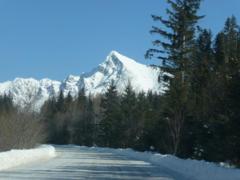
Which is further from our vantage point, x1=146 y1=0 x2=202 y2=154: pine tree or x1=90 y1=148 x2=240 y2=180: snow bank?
x1=146 y1=0 x2=202 y2=154: pine tree

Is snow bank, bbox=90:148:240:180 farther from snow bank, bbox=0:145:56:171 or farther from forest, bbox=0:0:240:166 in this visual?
snow bank, bbox=0:145:56:171

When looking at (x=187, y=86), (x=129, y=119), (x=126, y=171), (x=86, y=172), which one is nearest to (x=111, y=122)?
(x=129, y=119)

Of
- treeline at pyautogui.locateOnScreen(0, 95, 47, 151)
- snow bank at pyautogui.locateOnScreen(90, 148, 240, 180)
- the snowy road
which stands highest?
treeline at pyautogui.locateOnScreen(0, 95, 47, 151)

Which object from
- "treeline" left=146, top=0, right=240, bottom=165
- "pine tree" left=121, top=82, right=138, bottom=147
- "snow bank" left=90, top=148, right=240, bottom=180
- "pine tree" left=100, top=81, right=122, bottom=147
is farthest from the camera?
"pine tree" left=100, top=81, right=122, bottom=147

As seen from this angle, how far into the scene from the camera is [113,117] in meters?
97.9

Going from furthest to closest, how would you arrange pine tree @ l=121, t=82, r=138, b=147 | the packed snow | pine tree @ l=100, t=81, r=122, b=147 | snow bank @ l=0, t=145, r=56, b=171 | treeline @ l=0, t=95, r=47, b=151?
pine tree @ l=100, t=81, r=122, b=147 → pine tree @ l=121, t=82, r=138, b=147 → treeline @ l=0, t=95, r=47, b=151 → snow bank @ l=0, t=145, r=56, b=171 → the packed snow

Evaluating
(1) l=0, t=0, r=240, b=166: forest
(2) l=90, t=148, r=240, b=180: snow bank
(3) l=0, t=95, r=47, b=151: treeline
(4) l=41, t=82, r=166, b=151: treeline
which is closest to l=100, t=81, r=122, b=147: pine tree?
(4) l=41, t=82, r=166, b=151: treeline

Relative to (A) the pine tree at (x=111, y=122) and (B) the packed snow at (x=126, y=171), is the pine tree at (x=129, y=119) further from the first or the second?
(B) the packed snow at (x=126, y=171)

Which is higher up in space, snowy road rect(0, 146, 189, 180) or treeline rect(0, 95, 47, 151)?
treeline rect(0, 95, 47, 151)

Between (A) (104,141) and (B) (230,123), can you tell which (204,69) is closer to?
(B) (230,123)

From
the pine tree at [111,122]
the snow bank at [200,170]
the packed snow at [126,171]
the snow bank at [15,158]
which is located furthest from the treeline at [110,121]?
the packed snow at [126,171]

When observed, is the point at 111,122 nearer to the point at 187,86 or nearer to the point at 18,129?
the point at 18,129

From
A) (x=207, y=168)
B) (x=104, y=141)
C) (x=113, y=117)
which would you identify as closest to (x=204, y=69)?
(x=207, y=168)

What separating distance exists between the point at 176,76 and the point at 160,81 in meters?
2.51
